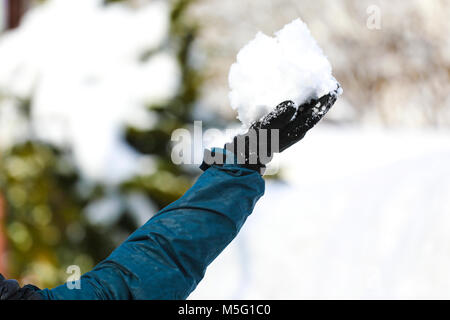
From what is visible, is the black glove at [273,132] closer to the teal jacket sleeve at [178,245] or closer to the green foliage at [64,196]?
the teal jacket sleeve at [178,245]

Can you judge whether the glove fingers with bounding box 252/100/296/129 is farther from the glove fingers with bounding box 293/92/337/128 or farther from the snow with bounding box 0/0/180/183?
the snow with bounding box 0/0/180/183

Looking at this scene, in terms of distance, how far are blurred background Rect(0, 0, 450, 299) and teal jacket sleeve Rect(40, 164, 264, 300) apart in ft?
8.02

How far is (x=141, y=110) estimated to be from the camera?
4770mm

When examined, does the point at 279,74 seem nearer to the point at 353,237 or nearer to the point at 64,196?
the point at 353,237

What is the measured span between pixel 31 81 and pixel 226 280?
2673mm

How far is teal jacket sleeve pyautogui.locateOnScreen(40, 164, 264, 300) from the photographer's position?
1065 mm

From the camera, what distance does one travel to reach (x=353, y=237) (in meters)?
2.88

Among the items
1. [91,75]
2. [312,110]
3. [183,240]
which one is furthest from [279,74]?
[91,75]

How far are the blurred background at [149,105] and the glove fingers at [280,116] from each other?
7.87 ft

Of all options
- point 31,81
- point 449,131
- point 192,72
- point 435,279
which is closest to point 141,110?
point 192,72

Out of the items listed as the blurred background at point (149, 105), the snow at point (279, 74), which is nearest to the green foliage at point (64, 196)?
the blurred background at point (149, 105)

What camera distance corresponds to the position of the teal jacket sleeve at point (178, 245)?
3.50 ft

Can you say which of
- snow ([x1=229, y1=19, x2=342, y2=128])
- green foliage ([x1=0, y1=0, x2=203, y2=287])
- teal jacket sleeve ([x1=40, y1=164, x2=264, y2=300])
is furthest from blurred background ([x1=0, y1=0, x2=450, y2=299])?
teal jacket sleeve ([x1=40, y1=164, x2=264, y2=300])
